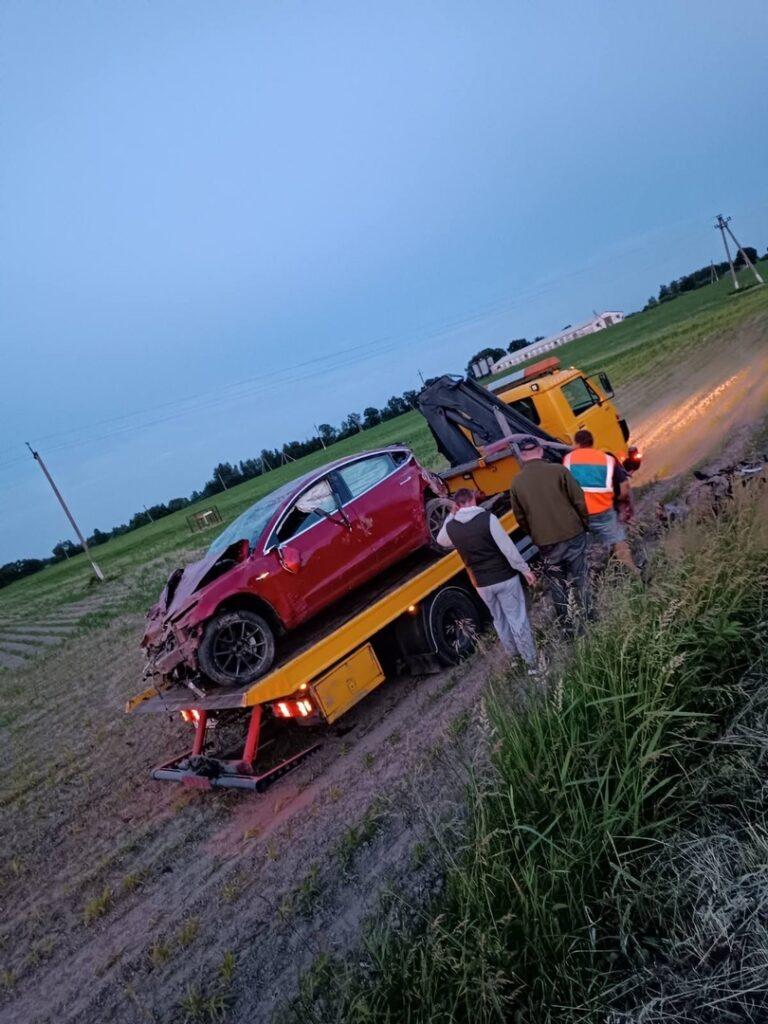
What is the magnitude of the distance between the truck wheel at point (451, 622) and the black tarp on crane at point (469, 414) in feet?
9.50

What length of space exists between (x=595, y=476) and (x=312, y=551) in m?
2.81

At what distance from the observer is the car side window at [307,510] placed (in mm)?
6684

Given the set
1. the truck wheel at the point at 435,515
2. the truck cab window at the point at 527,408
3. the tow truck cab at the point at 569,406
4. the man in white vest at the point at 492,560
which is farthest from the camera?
the truck cab window at the point at 527,408

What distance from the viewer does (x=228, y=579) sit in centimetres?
609

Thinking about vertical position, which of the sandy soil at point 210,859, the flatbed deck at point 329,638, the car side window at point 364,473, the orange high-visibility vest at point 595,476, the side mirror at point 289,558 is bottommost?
the sandy soil at point 210,859

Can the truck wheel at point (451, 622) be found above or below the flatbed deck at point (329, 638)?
below

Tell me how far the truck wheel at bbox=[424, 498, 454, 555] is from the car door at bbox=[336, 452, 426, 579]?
0.13 meters

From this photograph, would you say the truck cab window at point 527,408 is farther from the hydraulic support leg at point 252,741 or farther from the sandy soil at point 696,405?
the hydraulic support leg at point 252,741

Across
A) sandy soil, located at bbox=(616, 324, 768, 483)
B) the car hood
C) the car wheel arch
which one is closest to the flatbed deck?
the car wheel arch

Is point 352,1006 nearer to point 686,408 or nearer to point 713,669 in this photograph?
point 713,669

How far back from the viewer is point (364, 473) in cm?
758

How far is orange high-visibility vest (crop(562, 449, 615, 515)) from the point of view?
6.38 meters

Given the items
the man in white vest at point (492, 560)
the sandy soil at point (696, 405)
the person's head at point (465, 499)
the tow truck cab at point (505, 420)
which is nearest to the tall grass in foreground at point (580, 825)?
the man in white vest at point (492, 560)

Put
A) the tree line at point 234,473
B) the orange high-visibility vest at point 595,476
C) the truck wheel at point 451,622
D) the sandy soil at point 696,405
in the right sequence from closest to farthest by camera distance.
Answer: the orange high-visibility vest at point 595,476, the truck wheel at point 451,622, the sandy soil at point 696,405, the tree line at point 234,473
